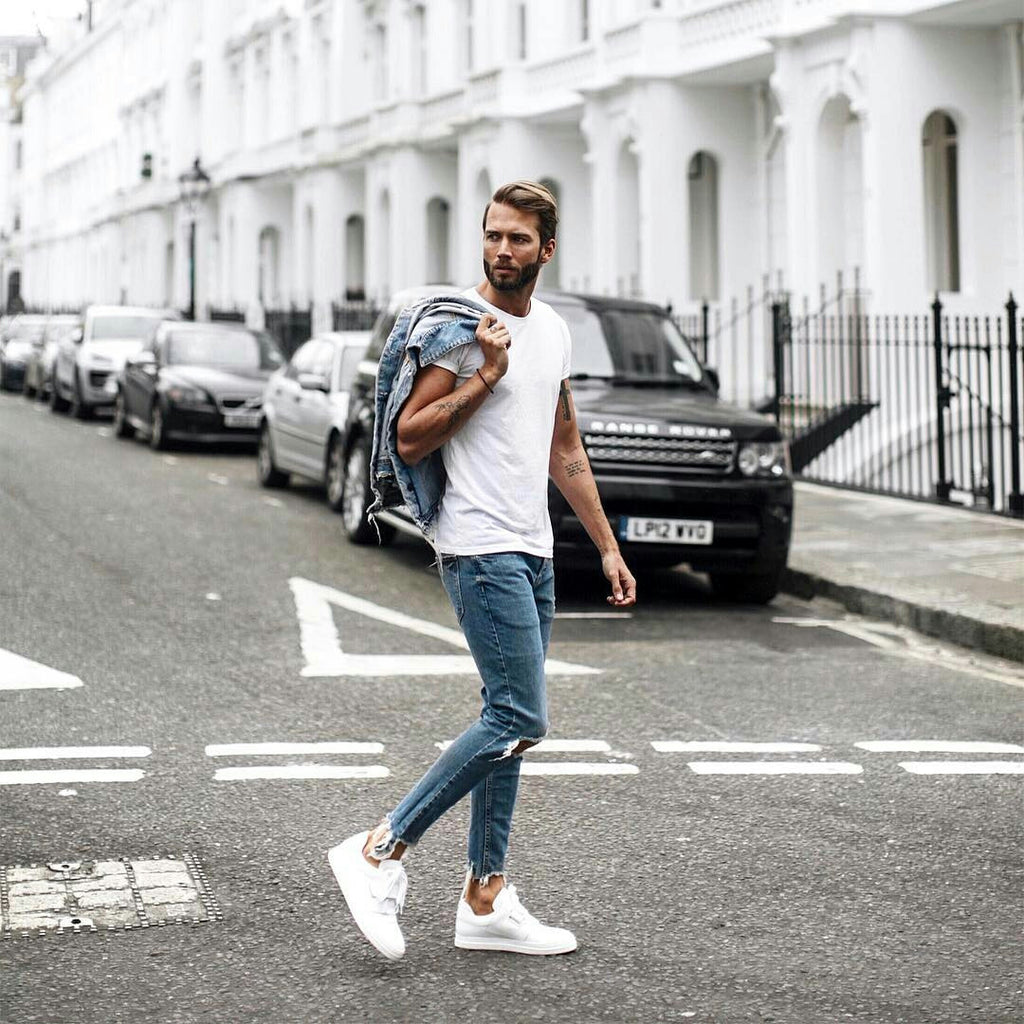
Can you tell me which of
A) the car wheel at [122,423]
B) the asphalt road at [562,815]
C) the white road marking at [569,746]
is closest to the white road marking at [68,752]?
the asphalt road at [562,815]

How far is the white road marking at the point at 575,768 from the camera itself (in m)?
6.82

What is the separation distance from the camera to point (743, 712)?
26.5 feet

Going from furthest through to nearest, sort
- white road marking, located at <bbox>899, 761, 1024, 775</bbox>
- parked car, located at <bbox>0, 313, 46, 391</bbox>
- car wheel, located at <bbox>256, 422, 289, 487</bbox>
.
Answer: parked car, located at <bbox>0, 313, 46, 391</bbox>
car wheel, located at <bbox>256, 422, 289, 487</bbox>
white road marking, located at <bbox>899, 761, 1024, 775</bbox>

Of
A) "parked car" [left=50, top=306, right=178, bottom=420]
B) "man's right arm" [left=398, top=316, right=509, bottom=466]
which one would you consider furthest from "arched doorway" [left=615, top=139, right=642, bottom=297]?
"man's right arm" [left=398, top=316, right=509, bottom=466]

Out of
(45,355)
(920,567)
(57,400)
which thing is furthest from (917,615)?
(45,355)

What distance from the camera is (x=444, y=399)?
459cm

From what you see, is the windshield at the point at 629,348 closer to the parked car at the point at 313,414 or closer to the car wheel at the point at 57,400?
the parked car at the point at 313,414

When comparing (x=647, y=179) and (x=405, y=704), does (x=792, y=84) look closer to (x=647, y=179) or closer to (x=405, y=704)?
(x=647, y=179)

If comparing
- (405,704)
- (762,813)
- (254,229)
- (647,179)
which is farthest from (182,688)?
(254,229)

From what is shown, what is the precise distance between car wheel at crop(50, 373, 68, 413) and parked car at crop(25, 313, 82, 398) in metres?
1.33

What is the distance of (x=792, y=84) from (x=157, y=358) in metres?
8.38

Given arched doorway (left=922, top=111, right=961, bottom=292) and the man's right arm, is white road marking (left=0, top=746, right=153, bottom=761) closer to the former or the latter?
the man's right arm

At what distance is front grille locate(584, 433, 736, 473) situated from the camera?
1109 cm

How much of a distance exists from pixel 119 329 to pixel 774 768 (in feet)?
77.5
